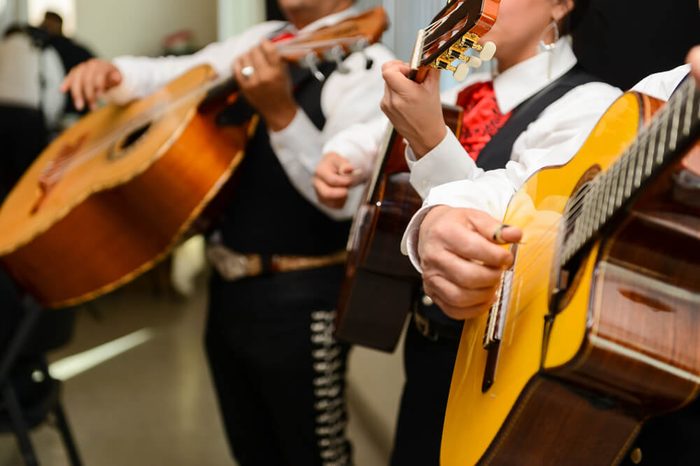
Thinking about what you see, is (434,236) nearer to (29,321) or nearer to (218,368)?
(218,368)

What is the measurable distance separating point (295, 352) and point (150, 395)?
1492mm

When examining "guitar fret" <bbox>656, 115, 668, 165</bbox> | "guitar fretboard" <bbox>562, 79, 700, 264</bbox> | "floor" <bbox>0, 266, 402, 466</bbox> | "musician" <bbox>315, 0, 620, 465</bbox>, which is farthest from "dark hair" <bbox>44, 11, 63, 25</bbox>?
"guitar fret" <bbox>656, 115, 668, 165</bbox>

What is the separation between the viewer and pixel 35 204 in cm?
169

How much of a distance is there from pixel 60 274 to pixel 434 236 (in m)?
Answer: 1.08

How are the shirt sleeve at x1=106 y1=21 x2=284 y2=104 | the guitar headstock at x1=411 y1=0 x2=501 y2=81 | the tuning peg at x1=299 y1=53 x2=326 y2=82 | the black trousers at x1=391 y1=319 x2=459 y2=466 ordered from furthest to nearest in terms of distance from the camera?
the shirt sleeve at x1=106 y1=21 x2=284 y2=104 < the tuning peg at x1=299 y1=53 x2=326 y2=82 < the black trousers at x1=391 y1=319 x2=459 y2=466 < the guitar headstock at x1=411 y1=0 x2=501 y2=81

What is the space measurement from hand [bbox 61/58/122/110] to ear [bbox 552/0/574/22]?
45.4 inches

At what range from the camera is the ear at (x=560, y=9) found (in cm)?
96

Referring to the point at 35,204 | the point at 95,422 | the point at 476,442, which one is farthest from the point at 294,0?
the point at 95,422

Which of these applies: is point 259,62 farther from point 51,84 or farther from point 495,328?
point 51,84

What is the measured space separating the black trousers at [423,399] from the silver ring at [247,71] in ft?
1.89

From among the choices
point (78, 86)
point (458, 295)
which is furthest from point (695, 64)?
point (78, 86)

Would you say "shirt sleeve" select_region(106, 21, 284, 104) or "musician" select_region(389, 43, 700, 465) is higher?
"musician" select_region(389, 43, 700, 465)

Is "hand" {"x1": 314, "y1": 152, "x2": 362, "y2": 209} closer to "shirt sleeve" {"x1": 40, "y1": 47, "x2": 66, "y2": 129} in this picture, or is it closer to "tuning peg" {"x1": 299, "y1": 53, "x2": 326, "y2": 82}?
"tuning peg" {"x1": 299, "y1": 53, "x2": 326, "y2": 82}

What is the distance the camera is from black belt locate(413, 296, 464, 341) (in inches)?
39.9
